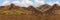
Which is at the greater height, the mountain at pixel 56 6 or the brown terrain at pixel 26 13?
the mountain at pixel 56 6

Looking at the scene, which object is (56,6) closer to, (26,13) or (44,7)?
(44,7)

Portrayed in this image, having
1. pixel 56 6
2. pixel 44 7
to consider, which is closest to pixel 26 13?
pixel 44 7

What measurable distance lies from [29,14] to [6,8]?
0.20 metres

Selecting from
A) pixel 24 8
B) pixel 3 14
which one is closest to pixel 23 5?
pixel 24 8

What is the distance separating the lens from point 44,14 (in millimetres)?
2504

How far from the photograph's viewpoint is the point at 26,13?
8.24ft

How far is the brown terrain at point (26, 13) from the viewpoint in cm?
251

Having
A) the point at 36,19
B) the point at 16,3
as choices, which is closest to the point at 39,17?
the point at 36,19

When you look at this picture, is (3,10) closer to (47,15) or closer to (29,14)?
(29,14)

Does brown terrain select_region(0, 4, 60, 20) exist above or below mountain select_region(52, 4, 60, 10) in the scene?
below

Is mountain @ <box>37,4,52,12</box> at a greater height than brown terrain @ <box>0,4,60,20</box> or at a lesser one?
greater

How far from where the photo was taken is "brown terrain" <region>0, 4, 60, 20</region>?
251cm

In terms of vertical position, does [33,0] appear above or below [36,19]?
above

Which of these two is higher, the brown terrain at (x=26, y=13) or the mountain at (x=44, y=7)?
the mountain at (x=44, y=7)
